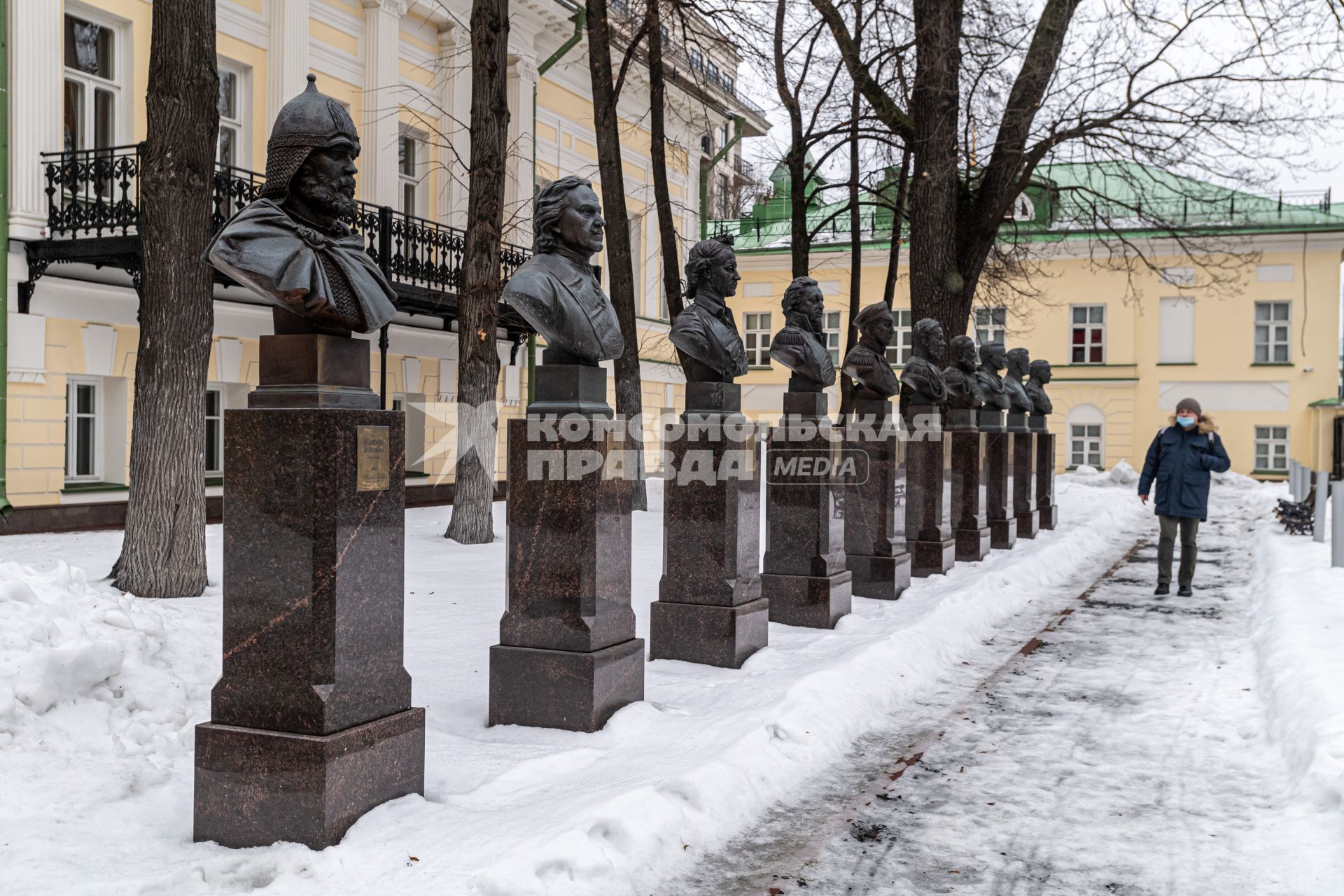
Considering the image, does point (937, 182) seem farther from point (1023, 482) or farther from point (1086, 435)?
point (1086, 435)

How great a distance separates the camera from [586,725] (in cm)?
494

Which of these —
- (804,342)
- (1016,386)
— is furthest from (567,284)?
(1016,386)

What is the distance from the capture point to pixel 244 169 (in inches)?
493

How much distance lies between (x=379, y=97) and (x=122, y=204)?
19.3 feet

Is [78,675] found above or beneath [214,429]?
beneath

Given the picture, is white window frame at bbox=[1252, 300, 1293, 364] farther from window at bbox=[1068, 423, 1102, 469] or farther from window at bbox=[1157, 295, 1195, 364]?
window at bbox=[1068, 423, 1102, 469]

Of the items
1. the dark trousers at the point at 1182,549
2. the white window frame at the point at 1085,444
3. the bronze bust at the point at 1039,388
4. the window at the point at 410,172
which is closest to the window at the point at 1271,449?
the white window frame at the point at 1085,444

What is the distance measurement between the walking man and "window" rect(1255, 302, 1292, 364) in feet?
76.1

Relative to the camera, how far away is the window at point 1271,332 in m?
30.0

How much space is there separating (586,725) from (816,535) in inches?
121

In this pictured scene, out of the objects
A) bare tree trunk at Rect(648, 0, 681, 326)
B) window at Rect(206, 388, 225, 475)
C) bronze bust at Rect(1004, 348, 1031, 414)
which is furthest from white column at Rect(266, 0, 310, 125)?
bronze bust at Rect(1004, 348, 1031, 414)

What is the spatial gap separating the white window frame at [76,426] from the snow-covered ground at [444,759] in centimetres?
620

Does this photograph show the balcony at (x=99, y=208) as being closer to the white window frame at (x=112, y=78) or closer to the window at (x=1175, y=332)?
the white window frame at (x=112, y=78)

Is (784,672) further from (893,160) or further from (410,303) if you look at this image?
(893,160)
